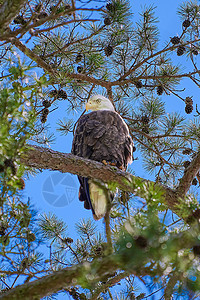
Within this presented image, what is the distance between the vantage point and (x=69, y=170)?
2203 mm

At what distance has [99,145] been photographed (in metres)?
2.92

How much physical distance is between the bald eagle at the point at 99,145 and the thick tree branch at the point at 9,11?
1559 millimetres

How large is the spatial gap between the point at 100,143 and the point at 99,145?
19 mm

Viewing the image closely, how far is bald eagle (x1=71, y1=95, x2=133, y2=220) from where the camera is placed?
285 cm

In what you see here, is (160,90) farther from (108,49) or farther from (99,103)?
(99,103)

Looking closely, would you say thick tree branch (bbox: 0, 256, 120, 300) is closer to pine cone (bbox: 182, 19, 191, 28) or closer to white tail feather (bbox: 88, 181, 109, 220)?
white tail feather (bbox: 88, 181, 109, 220)

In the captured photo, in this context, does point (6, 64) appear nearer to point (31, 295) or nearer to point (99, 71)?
point (99, 71)

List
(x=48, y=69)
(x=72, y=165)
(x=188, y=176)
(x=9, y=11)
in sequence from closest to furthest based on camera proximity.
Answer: (x=9, y=11) → (x=72, y=165) → (x=188, y=176) → (x=48, y=69)

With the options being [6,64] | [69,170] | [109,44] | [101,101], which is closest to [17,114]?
[69,170]

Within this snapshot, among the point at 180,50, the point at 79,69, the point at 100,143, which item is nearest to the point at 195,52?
the point at 180,50

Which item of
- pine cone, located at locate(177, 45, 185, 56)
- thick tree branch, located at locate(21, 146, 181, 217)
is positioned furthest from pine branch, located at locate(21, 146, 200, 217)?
pine cone, located at locate(177, 45, 185, 56)

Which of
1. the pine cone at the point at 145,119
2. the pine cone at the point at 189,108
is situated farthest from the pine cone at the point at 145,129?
the pine cone at the point at 189,108

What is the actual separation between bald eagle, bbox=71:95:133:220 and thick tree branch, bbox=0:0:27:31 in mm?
1559

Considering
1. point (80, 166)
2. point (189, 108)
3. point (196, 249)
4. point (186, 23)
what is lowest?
point (196, 249)
